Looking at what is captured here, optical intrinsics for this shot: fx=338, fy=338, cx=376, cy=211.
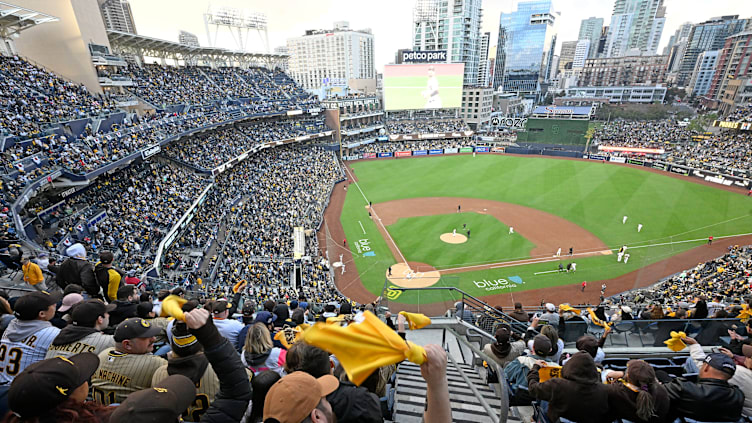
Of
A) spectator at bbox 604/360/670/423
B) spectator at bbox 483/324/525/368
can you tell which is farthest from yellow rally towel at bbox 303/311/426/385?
spectator at bbox 483/324/525/368

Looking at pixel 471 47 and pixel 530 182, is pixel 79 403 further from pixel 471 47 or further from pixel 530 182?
pixel 471 47

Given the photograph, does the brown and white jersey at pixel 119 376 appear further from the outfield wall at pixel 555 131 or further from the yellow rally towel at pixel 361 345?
the outfield wall at pixel 555 131

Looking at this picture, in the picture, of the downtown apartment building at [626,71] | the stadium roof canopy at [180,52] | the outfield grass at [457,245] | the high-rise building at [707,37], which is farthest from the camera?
the high-rise building at [707,37]

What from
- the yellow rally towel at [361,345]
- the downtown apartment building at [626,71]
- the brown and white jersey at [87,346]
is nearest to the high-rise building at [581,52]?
the downtown apartment building at [626,71]

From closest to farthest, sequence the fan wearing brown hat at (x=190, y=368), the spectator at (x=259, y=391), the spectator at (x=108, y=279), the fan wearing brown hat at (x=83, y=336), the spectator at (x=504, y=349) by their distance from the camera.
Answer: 1. the spectator at (x=259, y=391)
2. the fan wearing brown hat at (x=190, y=368)
3. the fan wearing brown hat at (x=83, y=336)
4. the spectator at (x=504, y=349)
5. the spectator at (x=108, y=279)

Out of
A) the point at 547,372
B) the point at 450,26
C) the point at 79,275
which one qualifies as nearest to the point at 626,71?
the point at 450,26

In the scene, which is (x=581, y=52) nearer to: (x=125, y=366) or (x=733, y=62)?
(x=733, y=62)

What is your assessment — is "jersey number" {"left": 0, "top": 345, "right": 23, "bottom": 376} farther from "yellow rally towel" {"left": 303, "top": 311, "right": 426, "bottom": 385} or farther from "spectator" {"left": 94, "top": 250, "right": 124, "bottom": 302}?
"yellow rally towel" {"left": 303, "top": 311, "right": 426, "bottom": 385}
